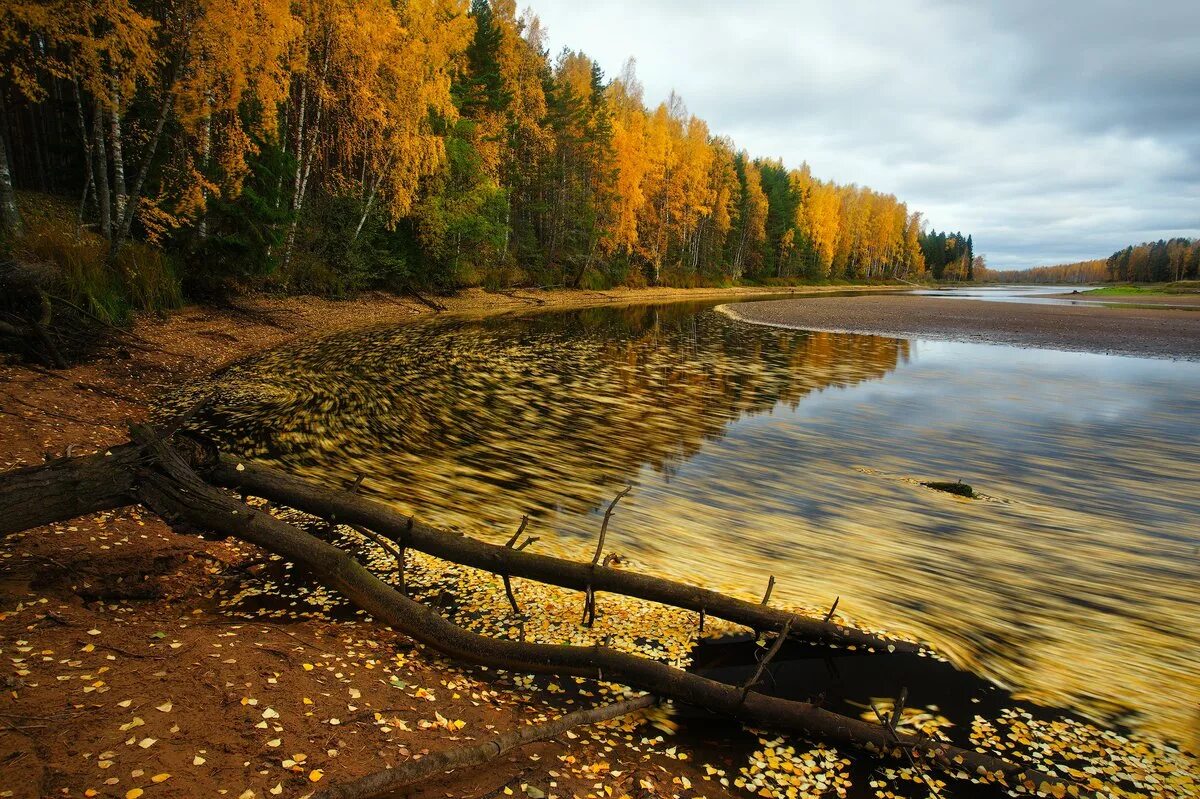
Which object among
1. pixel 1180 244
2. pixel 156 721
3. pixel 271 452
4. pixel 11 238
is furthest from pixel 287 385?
pixel 1180 244

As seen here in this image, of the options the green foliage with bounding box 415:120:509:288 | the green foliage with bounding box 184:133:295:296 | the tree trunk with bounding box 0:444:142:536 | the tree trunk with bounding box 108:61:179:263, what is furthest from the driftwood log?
the green foliage with bounding box 415:120:509:288

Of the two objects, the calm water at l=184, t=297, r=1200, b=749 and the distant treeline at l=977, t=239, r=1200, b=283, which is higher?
the distant treeline at l=977, t=239, r=1200, b=283

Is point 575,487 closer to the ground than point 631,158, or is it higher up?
closer to the ground

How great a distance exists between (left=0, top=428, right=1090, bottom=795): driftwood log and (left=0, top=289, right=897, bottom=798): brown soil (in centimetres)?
33

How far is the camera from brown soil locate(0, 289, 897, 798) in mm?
3307

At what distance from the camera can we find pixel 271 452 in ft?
34.1

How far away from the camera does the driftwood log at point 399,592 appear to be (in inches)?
163

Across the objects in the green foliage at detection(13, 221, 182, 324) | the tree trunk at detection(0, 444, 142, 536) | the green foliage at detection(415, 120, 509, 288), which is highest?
the green foliage at detection(415, 120, 509, 288)

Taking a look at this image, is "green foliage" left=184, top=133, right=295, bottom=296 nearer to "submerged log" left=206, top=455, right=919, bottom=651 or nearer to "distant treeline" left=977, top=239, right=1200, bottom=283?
"submerged log" left=206, top=455, right=919, bottom=651

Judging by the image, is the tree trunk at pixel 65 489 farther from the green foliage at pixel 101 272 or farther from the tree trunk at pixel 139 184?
the tree trunk at pixel 139 184

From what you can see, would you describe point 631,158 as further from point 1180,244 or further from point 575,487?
point 1180,244

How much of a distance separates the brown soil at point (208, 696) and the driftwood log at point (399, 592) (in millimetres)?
329

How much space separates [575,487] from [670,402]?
23.6 ft

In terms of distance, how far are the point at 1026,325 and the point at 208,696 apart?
4613 cm
